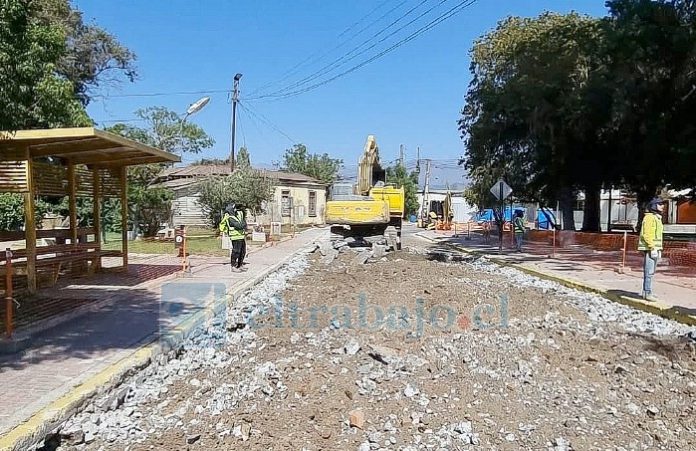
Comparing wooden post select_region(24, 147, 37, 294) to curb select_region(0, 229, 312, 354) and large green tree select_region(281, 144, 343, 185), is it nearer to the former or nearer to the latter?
curb select_region(0, 229, 312, 354)

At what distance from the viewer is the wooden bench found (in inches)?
424

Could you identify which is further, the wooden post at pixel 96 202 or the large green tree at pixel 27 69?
the wooden post at pixel 96 202

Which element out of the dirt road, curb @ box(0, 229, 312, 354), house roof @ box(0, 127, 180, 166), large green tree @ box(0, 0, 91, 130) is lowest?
the dirt road

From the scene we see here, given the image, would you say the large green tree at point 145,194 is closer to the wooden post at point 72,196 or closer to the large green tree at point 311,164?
the wooden post at point 72,196

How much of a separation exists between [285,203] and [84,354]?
129 feet

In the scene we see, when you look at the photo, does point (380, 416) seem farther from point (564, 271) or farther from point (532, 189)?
point (532, 189)

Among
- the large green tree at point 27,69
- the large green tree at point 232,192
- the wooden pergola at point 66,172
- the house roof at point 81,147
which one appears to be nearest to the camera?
the large green tree at point 27,69

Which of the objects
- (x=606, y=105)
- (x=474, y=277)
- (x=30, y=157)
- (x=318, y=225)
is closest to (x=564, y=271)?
(x=474, y=277)

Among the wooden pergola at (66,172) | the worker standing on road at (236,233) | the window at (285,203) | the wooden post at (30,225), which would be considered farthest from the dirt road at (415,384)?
the window at (285,203)

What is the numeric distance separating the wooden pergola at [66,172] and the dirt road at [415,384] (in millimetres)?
3733

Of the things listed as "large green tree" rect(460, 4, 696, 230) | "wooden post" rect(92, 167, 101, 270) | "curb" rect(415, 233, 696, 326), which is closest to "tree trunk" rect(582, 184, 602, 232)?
"large green tree" rect(460, 4, 696, 230)

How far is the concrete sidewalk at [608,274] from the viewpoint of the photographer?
10570 millimetres

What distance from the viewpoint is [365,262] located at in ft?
54.8

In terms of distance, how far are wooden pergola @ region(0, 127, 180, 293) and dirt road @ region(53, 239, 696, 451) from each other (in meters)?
3.73
